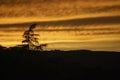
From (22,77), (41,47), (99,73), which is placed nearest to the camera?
(22,77)

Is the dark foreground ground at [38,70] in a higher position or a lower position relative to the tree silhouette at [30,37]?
lower

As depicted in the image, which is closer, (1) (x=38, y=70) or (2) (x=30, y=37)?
(1) (x=38, y=70)

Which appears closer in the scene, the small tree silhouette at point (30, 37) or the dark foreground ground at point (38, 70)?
the dark foreground ground at point (38, 70)

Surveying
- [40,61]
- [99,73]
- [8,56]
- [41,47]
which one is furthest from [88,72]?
[41,47]

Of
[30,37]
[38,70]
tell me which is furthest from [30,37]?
[38,70]

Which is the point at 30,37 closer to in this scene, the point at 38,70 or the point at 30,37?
the point at 30,37

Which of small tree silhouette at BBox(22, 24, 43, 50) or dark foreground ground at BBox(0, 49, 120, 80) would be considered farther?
small tree silhouette at BBox(22, 24, 43, 50)

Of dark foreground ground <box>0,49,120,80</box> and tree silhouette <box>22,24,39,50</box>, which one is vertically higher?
tree silhouette <box>22,24,39,50</box>

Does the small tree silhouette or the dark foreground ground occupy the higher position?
the small tree silhouette

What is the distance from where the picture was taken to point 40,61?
3406 cm

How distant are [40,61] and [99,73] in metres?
4.19

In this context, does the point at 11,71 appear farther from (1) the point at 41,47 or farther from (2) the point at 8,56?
(1) the point at 41,47

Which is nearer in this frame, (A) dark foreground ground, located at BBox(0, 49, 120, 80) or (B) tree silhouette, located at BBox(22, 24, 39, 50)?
(A) dark foreground ground, located at BBox(0, 49, 120, 80)

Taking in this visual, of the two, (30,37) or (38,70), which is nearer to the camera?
(38,70)
